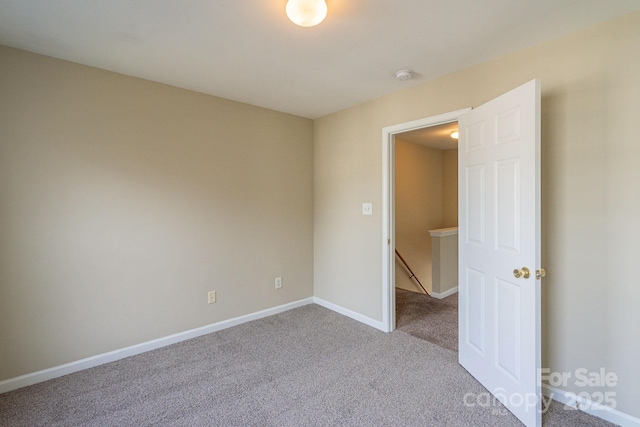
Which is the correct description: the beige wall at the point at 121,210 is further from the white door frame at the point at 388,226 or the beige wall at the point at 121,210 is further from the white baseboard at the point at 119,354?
the white door frame at the point at 388,226

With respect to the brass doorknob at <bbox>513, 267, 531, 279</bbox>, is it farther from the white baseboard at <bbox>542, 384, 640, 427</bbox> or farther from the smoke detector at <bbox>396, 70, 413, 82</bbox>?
the smoke detector at <bbox>396, 70, 413, 82</bbox>

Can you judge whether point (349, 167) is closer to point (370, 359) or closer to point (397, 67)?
point (397, 67)

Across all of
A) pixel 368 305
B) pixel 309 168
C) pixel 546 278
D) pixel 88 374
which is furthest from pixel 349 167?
pixel 88 374

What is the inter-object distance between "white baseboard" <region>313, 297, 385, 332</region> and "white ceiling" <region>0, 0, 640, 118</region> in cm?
240

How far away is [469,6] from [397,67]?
777 mm

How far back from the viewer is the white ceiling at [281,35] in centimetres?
167

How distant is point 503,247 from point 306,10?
1.82m

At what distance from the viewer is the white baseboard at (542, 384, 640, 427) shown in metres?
1.72

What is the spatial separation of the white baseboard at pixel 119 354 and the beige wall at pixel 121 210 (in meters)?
0.05

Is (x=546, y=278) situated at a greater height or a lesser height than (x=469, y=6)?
lesser

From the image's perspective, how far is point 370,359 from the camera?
250cm

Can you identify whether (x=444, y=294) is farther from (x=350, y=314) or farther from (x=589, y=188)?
(x=589, y=188)

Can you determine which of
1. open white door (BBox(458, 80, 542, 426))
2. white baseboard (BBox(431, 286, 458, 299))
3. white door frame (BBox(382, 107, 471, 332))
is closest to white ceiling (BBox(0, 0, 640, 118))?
open white door (BBox(458, 80, 542, 426))

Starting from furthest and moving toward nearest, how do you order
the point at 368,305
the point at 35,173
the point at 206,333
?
the point at 368,305
the point at 206,333
the point at 35,173
